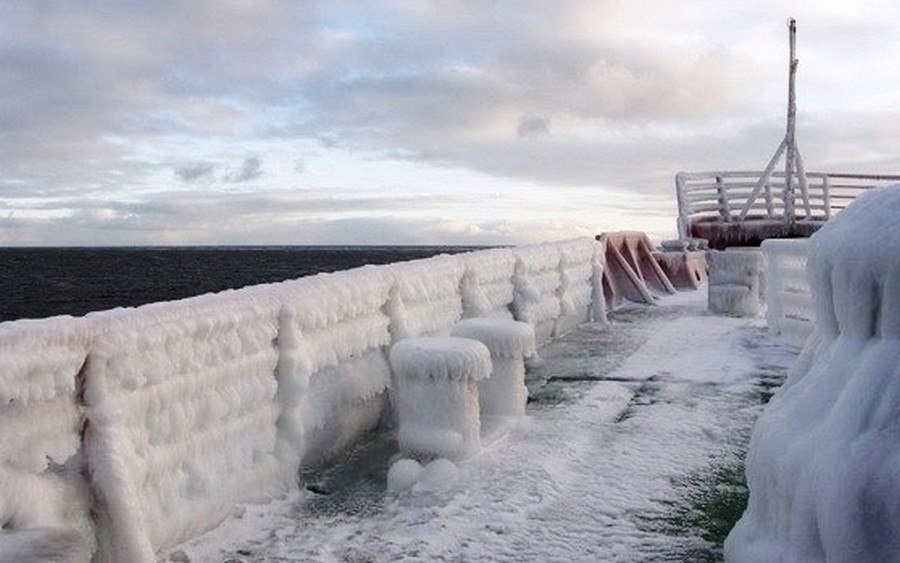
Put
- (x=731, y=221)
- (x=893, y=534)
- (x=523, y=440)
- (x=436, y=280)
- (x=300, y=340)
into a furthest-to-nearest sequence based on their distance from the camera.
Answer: (x=731, y=221) < (x=436, y=280) < (x=523, y=440) < (x=300, y=340) < (x=893, y=534)

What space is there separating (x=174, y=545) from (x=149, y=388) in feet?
2.16

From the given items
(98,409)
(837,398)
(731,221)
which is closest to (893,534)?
(837,398)

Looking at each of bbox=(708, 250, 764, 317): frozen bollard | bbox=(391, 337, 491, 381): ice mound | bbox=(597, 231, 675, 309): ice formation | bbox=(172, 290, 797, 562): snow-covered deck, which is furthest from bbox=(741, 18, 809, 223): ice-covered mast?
bbox=(391, 337, 491, 381): ice mound

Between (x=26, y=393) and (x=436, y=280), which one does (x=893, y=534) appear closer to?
(x=26, y=393)

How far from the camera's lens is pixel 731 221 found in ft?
75.7

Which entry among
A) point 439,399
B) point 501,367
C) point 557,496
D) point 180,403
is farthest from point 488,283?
point 180,403

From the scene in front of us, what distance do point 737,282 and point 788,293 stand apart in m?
2.68

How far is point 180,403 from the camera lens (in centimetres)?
378

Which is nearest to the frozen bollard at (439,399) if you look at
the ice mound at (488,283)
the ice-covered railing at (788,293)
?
the ice mound at (488,283)

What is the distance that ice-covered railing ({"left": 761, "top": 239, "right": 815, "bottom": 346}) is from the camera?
9141mm

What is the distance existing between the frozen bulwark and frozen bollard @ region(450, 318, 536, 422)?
471 millimetres

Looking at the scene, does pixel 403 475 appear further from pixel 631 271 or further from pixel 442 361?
pixel 631 271

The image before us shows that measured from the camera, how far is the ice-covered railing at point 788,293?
30.0 feet

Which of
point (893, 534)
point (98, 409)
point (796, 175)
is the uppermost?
point (796, 175)
